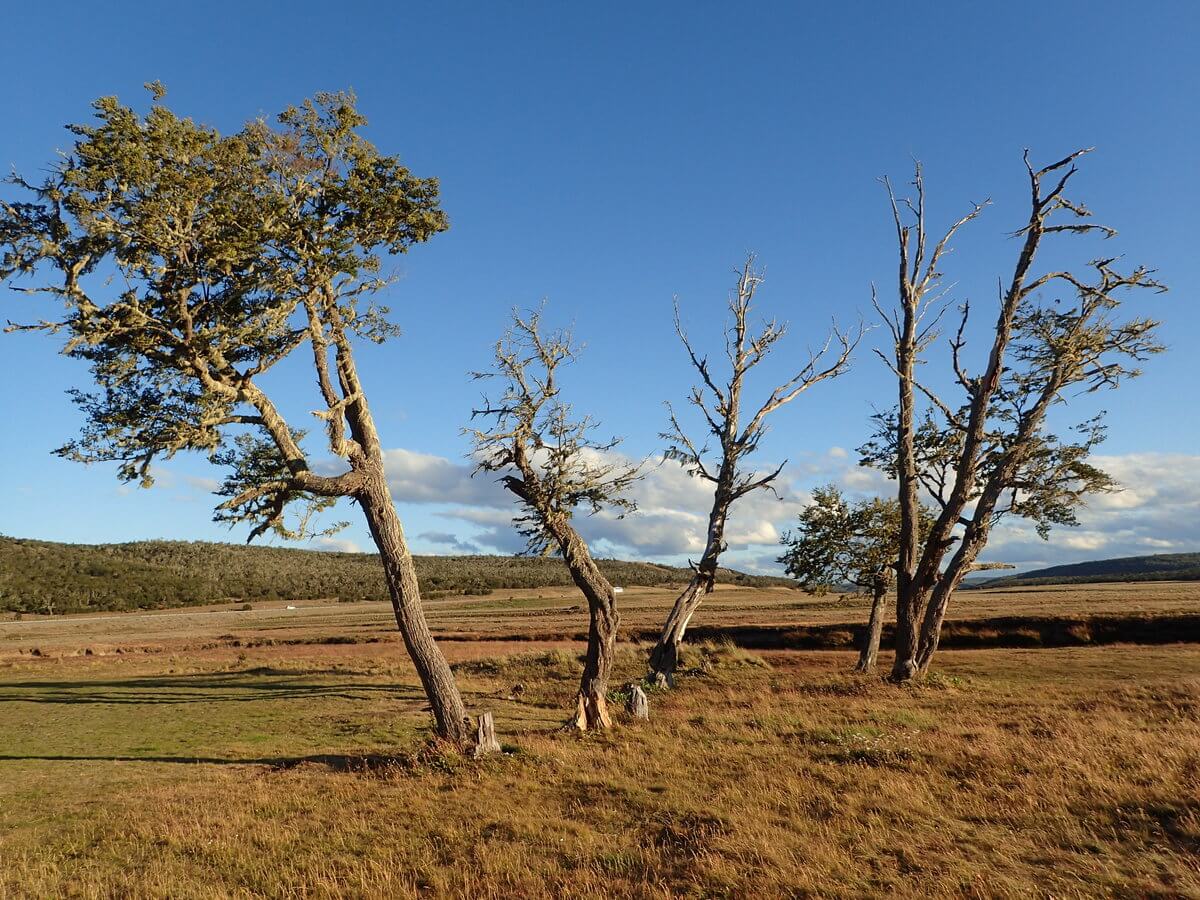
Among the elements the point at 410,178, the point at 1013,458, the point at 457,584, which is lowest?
the point at 457,584

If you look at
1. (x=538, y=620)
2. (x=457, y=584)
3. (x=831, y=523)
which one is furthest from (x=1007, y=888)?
(x=457, y=584)

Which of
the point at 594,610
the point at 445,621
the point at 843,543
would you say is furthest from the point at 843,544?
the point at 445,621

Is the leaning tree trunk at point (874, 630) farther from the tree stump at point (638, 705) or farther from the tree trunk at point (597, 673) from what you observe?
the tree trunk at point (597, 673)

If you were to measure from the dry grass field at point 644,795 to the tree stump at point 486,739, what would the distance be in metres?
0.64

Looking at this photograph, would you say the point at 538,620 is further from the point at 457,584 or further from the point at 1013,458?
the point at 457,584

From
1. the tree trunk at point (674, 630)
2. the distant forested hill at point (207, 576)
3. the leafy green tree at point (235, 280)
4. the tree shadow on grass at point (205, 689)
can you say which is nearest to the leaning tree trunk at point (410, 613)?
the leafy green tree at point (235, 280)

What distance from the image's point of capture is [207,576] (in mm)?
138375

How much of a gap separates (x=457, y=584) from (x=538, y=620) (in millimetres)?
77383

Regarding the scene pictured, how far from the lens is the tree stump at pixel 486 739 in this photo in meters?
14.5

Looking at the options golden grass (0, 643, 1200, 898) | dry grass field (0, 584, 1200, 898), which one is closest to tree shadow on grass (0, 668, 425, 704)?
dry grass field (0, 584, 1200, 898)

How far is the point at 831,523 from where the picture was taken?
33.5 m

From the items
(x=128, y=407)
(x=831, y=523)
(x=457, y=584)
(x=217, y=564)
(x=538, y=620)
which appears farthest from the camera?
(x=217, y=564)

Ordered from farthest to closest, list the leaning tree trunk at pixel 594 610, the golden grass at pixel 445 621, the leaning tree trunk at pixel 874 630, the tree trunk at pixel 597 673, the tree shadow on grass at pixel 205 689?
the golden grass at pixel 445 621 → the leaning tree trunk at pixel 874 630 → the tree shadow on grass at pixel 205 689 → the leaning tree trunk at pixel 594 610 → the tree trunk at pixel 597 673

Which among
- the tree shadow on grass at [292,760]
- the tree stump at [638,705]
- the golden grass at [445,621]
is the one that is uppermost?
the tree stump at [638,705]
